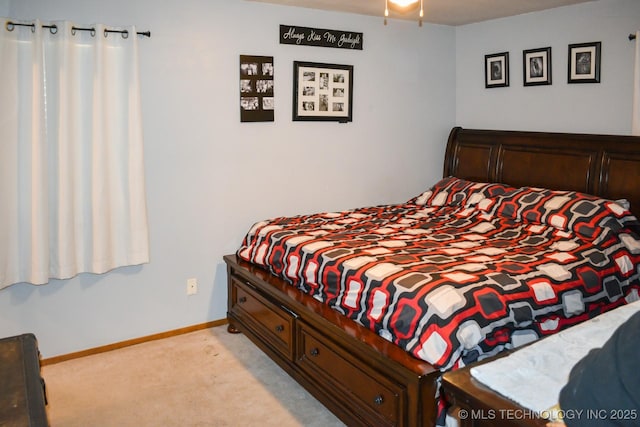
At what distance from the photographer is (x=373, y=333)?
8.21ft

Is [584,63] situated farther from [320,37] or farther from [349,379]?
[349,379]

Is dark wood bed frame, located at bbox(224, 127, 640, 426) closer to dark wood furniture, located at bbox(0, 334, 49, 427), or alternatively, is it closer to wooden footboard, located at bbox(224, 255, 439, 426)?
wooden footboard, located at bbox(224, 255, 439, 426)

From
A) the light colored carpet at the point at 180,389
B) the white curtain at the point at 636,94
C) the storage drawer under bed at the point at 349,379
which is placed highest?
the white curtain at the point at 636,94

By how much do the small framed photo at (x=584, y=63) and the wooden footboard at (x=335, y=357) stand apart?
2592 millimetres

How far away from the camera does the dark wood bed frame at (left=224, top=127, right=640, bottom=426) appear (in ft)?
7.45

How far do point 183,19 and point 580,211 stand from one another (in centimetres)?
280

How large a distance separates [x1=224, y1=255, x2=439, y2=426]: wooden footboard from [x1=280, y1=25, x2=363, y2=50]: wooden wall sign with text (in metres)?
1.68

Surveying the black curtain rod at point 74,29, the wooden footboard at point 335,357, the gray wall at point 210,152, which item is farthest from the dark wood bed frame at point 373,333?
the black curtain rod at point 74,29

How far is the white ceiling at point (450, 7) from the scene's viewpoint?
3.83 metres

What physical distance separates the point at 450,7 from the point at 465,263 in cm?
219

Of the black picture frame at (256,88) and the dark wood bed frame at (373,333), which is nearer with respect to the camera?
the dark wood bed frame at (373,333)

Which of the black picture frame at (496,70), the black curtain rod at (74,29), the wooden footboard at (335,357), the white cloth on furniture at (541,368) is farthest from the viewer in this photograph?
the black picture frame at (496,70)

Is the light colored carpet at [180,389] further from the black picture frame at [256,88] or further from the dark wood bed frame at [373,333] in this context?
the black picture frame at [256,88]

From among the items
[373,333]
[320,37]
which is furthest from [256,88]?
[373,333]
